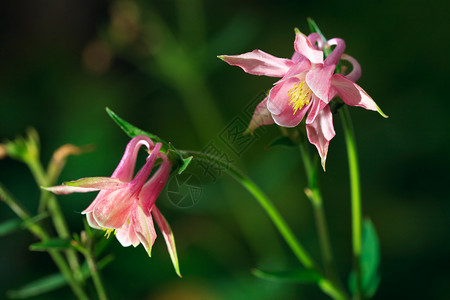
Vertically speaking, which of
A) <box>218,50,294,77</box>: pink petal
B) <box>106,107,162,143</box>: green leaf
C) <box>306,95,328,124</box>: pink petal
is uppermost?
<box>106,107,162,143</box>: green leaf

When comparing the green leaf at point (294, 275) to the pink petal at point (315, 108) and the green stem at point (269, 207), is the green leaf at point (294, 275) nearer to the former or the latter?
the green stem at point (269, 207)

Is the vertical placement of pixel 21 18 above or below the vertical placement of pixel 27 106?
above

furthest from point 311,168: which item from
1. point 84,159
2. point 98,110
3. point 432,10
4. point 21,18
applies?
point 21,18

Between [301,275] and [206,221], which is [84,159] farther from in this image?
[301,275]

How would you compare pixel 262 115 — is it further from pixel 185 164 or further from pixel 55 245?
pixel 55 245

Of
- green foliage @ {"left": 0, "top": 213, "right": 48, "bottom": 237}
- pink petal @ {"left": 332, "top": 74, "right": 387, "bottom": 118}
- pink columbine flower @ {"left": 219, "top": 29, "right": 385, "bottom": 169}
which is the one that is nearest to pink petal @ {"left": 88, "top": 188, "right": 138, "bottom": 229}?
green foliage @ {"left": 0, "top": 213, "right": 48, "bottom": 237}

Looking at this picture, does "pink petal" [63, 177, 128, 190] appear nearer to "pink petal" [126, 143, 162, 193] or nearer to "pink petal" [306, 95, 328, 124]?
"pink petal" [126, 143, 162, 193]
